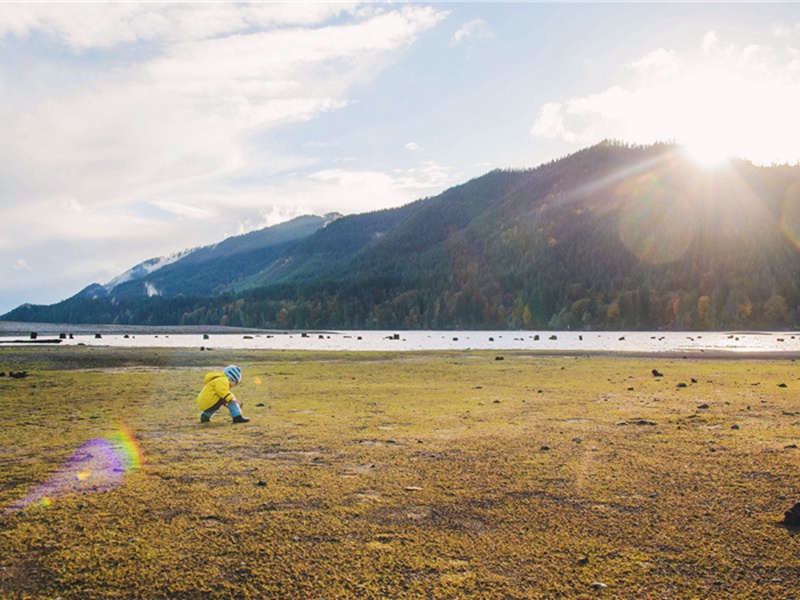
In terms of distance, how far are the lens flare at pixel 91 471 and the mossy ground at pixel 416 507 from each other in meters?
0.14

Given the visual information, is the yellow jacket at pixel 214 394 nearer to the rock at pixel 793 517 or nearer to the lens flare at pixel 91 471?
the lens flare at pixel 91 471

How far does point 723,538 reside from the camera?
6.36m

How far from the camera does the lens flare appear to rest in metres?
7.99

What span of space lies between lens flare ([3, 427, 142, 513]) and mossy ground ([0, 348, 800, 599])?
14cm

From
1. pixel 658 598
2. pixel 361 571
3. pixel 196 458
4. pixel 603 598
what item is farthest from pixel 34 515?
pixel 658 598

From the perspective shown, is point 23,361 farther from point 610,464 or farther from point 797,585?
point 797,585

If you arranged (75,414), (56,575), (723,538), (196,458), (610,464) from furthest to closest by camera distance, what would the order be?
(75,414)
(196,458)
(610,464)
(723,538)
(56,575)

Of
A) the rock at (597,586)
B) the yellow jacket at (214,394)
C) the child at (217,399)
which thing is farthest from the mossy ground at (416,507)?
the yellow jacket at (214,394)

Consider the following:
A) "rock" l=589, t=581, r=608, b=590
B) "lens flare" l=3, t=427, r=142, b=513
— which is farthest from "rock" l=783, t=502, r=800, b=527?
"lens flare" l=3, t=427, r=142, b=513

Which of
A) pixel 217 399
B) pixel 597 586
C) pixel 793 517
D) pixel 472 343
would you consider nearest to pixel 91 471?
pixel 217 399

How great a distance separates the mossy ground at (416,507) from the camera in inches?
213

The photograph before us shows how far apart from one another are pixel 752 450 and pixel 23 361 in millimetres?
47193

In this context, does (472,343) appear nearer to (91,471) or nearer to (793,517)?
(91,471)

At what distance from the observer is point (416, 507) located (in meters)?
7.45
